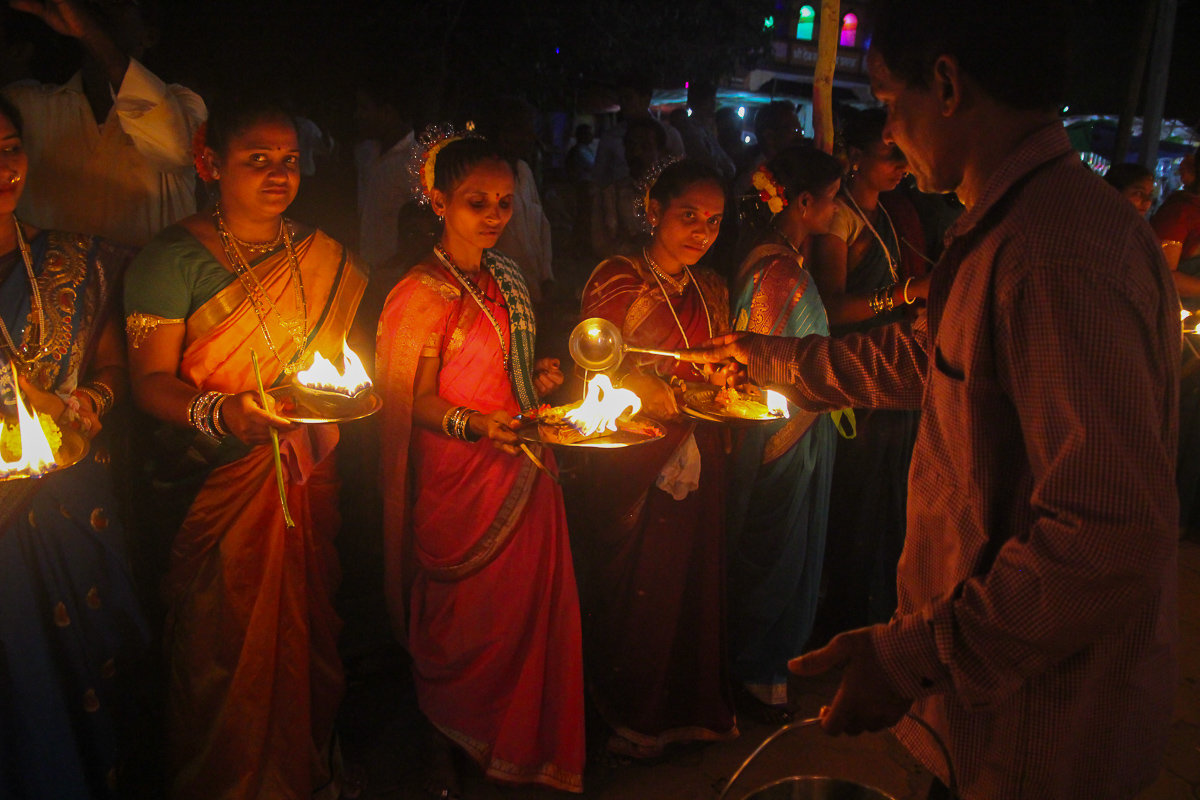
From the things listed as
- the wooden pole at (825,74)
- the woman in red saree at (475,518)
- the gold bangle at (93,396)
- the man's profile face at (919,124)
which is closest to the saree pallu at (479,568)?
the woman in red saree at (475,518)

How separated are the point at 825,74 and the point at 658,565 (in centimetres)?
303

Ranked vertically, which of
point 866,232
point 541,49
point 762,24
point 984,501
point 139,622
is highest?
point 762,24

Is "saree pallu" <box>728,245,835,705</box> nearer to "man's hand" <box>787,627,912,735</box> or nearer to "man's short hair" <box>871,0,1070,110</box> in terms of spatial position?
"man's short hair" <box>871,0,1070,110</box>

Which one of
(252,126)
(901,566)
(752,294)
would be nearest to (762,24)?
(752,294)

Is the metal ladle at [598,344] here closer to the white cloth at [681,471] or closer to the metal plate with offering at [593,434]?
the metal plate with offering at [593,434]

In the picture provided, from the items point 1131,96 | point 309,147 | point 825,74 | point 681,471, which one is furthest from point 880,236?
point 1131,96

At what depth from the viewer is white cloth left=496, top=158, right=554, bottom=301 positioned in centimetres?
582

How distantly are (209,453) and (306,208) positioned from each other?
3946 millimetres

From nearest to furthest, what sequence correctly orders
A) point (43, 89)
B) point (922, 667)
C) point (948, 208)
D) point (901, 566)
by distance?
1. point (922, 667)
2. point (901, 566)
3. point (43, 89)
4. point (948, 208)

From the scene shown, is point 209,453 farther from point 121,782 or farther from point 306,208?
point 306,208

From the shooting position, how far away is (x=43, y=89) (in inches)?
124

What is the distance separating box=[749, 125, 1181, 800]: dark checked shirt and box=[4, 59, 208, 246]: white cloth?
3078 millimetres

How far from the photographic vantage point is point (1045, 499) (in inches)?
53.7

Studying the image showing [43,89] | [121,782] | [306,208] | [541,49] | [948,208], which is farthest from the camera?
[541,49]
